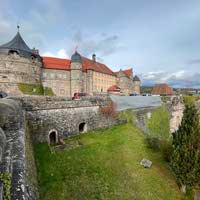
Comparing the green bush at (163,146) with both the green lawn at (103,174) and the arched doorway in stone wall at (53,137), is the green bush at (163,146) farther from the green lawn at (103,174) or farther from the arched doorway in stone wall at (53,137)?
the arched doorway in stone wall at (53,137)

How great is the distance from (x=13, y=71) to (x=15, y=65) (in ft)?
4.05

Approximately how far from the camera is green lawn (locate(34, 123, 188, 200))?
6638mm

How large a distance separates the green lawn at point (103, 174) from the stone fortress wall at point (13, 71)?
22.6 metres

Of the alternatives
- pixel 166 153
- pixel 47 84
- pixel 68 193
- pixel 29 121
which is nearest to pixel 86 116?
pixel 29 121

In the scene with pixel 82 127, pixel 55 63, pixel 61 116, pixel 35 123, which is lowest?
pixel 82 127

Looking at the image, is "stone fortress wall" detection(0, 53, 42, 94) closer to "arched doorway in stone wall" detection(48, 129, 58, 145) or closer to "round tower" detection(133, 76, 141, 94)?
"arched doorway in stone wall" detection(48, 129, 58, 145)

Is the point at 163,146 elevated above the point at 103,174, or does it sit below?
above

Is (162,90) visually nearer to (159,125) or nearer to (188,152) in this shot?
(159,125)

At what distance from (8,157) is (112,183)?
5.67m

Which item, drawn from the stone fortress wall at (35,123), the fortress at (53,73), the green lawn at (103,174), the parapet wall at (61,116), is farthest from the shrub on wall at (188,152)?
the fortress at (53,73)

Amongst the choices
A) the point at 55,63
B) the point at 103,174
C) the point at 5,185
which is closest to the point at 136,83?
the point at 55,63

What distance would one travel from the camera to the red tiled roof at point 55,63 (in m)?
36.0

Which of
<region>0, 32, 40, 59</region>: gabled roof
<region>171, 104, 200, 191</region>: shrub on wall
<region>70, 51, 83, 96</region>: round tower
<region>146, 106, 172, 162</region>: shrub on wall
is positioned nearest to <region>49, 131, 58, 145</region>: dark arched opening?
<region>171, 104, 200, 191</region>: shrub on wall

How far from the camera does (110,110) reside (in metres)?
17.4
